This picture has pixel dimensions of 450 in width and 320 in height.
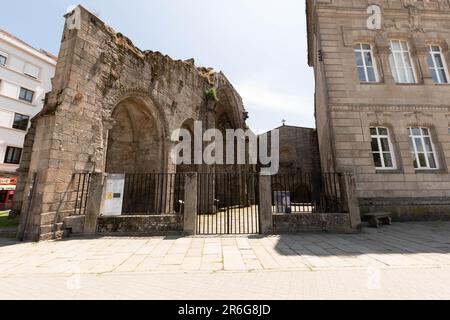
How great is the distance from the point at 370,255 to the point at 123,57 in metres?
10.4

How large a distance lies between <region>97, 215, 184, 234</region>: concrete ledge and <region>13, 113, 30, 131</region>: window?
2152 centimetres

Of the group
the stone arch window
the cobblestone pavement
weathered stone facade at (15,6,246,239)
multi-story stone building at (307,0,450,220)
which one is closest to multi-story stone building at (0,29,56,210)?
the stone arch window

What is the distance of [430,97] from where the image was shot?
9562mm

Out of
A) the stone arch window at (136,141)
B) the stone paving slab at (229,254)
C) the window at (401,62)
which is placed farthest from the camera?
the window at (401,62)

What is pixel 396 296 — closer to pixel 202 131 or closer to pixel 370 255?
pixel 370 255

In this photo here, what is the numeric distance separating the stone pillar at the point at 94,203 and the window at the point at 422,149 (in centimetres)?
1224

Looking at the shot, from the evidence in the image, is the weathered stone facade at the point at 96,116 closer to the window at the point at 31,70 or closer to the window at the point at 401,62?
the window at the point at 401,62

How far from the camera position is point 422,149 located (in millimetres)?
9203

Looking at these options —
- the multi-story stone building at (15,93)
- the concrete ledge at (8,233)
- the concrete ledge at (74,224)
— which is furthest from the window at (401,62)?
the multi-story stone building at (15,93)

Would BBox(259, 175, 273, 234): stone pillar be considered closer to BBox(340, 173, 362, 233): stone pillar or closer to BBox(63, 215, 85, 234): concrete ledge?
BBox(340, 173, 362, 233): stone pillar

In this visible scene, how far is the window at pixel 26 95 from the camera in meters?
21.0

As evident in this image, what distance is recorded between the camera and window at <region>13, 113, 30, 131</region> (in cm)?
2007

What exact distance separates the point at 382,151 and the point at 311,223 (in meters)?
5.30
